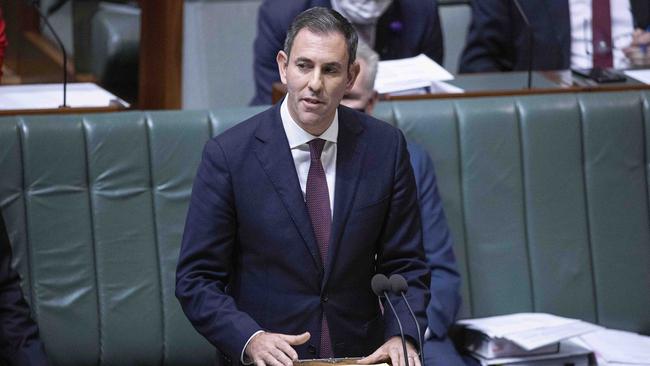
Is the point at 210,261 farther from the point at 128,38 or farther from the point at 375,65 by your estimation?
the point at 128,38

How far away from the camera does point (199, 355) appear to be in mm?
3641

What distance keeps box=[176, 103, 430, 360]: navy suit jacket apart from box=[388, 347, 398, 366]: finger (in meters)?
0.07

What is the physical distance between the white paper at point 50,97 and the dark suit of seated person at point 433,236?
756mm

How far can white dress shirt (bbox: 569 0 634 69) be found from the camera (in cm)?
482

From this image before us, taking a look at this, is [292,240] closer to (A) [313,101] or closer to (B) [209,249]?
(B) [209,249]

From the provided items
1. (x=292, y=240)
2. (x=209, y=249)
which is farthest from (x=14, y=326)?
(x=292, y=240)

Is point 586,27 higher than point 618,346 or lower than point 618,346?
higher

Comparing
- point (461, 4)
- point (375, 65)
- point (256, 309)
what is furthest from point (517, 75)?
point (256, 309)

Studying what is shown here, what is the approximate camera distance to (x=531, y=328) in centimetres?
351

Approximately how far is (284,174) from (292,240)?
143 mm

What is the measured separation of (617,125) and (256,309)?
1.59m

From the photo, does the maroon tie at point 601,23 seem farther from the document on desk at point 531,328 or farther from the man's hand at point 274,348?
the man's hand at point 274,348

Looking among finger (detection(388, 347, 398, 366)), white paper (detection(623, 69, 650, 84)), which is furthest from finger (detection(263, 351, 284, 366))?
white paper (detection(623, 69, 650, 84))

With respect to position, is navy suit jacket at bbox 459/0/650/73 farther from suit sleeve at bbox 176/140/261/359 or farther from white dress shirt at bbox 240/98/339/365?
suit sleeve at bbox 176/140/261/359
